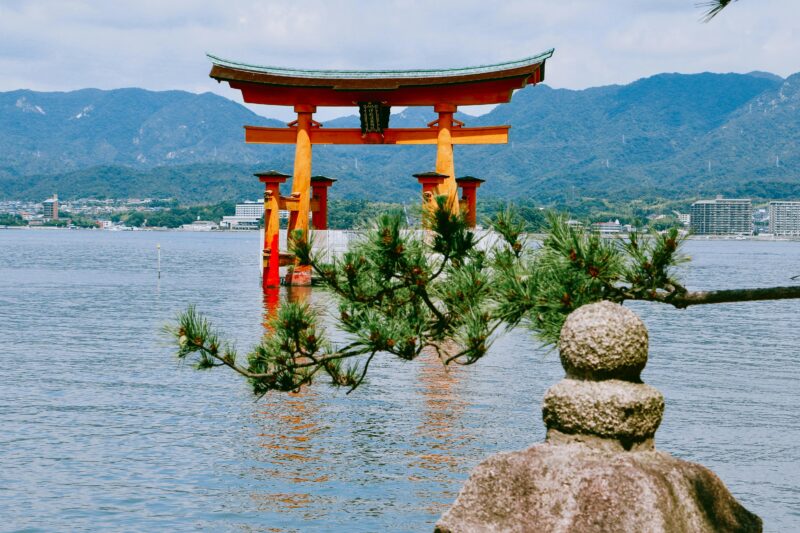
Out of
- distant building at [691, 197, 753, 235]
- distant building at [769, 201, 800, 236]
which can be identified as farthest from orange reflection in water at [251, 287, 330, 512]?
distant building at [769, 201, 800, 236]

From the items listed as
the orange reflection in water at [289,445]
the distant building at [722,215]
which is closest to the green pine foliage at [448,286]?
the orange reflection in water at [289,445]

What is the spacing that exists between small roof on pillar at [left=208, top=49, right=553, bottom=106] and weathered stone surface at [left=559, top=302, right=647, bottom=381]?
25029mm

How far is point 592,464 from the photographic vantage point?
4375 mm

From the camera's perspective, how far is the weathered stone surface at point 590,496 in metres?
4.25

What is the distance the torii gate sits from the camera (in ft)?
97.2

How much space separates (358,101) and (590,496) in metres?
27.2

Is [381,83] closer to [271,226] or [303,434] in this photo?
[271,226]

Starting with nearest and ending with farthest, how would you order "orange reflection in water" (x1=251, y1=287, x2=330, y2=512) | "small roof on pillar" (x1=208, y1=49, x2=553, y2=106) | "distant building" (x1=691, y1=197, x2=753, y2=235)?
"orange reflection in water" (x1=251, y1=287, x2=330, y2=512) < "small roof on pillar" (x1=208, y1=49, x2=553, y2=106) < "distant building" (x1=691, y1=197, x2=753, y2=235)

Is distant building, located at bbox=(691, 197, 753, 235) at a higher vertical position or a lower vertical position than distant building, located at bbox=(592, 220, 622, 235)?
higher

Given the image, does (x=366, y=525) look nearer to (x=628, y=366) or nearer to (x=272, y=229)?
(x=628, y=366)

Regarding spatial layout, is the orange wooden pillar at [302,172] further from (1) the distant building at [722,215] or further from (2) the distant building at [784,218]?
(2) the distant building at [784,218]

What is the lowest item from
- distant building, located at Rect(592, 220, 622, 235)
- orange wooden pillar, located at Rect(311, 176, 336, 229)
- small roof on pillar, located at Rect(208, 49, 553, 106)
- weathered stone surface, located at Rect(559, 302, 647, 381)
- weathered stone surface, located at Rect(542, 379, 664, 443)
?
weathered stone surface, located at Rect(542, 379, 664, 443)

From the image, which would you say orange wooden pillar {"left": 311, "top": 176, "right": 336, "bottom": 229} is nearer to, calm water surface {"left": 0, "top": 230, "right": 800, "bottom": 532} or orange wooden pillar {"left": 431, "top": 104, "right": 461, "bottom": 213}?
orange wooden pillar {"left": 431, "top": 104, "right": 461, "bottom": 213}

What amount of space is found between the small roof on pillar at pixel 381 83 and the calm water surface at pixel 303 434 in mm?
9626
